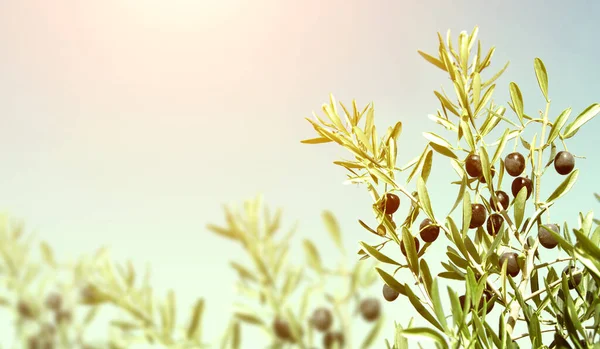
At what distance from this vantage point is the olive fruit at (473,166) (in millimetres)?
1713

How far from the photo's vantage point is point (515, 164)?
177 centimetres

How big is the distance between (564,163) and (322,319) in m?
1.55

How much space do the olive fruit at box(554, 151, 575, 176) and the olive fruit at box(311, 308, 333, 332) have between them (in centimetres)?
151

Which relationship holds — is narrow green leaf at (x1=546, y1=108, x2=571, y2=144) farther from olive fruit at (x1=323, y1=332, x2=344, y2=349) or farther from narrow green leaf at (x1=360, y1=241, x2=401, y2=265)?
olive fruit at (x1=323, y1=332, x2=344, y2=349)

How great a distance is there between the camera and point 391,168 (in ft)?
5.94

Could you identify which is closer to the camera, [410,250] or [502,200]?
[410,250]

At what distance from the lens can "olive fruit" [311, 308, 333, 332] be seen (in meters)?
0.58

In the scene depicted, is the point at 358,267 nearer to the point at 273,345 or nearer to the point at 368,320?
the point at 368,320

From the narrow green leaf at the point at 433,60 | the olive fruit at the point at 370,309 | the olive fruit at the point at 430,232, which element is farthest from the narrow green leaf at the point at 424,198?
the olive fruit at the point at 370,309

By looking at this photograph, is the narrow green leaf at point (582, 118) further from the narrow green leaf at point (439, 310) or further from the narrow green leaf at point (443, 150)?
the narrow green leaf at point (439, 310)

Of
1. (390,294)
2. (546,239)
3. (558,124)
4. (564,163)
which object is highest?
(558,124)

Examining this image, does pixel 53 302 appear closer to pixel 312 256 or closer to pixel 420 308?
pixel 312 256

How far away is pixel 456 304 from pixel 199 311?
869 millimetres

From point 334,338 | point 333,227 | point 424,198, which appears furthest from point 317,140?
point 334,338
